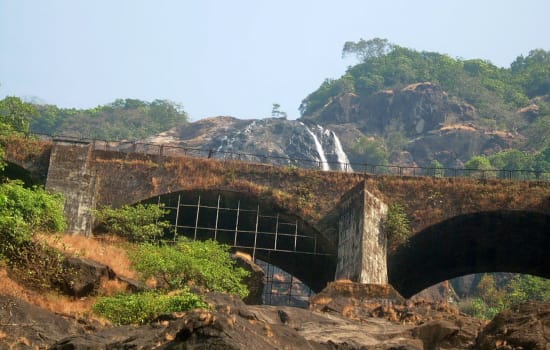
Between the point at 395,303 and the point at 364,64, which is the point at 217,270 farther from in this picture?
the point at 364,64

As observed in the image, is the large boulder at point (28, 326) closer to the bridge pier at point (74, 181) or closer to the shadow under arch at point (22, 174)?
the bridge pier at point (74, 181)

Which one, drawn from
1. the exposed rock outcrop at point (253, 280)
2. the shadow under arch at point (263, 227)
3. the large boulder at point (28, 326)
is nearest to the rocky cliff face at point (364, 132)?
the shadow under arch at point (263, 227)

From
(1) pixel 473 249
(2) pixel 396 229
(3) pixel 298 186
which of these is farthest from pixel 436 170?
(2) pixel 396 229

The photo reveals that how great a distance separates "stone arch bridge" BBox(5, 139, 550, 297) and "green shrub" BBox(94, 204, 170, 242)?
621 millimetres

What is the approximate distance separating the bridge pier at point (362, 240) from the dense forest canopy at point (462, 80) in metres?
61.6

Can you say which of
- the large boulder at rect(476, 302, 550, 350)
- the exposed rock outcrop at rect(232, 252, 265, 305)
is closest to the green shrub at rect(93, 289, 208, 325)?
the large boulder at rect(476, 302, 550, 350)

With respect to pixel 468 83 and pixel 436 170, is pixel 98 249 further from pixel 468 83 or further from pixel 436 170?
pixel 468 83

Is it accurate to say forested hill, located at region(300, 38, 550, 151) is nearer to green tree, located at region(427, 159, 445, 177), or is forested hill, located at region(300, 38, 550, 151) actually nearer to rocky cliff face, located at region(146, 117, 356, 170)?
green tree, located at region(427, 159, 445, 177)

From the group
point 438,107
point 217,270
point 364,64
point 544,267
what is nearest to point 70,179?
point 217,270

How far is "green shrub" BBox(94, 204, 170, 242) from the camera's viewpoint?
92.8 ft

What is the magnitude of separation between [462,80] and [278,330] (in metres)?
85.5

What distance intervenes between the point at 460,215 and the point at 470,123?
192 feet

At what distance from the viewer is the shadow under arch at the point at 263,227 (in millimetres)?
30500

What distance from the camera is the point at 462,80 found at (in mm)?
94562
